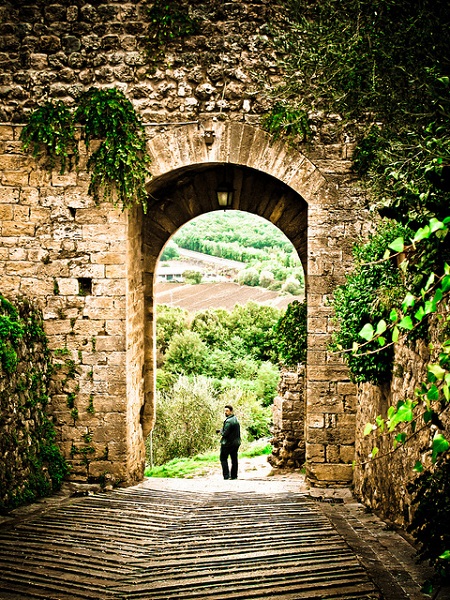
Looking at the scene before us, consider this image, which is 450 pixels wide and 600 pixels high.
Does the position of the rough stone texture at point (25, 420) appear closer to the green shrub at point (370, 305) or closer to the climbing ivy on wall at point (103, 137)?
the climbing ivy on wall at point (103, 137)

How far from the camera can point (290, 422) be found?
419 inches

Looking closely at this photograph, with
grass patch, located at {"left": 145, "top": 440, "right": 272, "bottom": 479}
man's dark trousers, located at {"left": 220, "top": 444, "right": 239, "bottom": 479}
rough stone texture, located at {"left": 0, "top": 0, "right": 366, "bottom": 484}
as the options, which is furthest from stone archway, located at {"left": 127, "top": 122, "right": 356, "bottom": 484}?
grass patch, located at {"left": 145, "top": 440, "right": 272, "bottom": 479}

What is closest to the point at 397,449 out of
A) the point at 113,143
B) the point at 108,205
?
the point at 108,205

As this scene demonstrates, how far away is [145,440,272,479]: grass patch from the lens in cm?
1342

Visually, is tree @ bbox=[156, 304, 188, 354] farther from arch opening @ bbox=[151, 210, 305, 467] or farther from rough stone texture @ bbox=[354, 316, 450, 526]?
rough stone texture @ bbox=[354, 316, 450, 526]

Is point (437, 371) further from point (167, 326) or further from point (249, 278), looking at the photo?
point (249, 278)

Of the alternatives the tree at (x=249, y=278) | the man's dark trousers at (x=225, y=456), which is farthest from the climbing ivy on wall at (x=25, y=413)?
the tree at (x=249, y=278)

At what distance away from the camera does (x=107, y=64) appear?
7.87 m

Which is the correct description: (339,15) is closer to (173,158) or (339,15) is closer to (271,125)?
(271,125)

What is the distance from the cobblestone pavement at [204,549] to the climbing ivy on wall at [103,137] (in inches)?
129

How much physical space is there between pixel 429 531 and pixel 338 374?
195 inches

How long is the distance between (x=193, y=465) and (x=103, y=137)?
827 centimetres

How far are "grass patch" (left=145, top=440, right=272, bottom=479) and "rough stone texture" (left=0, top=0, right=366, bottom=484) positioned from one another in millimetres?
5543

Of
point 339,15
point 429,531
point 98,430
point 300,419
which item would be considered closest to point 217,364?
point 300,419
